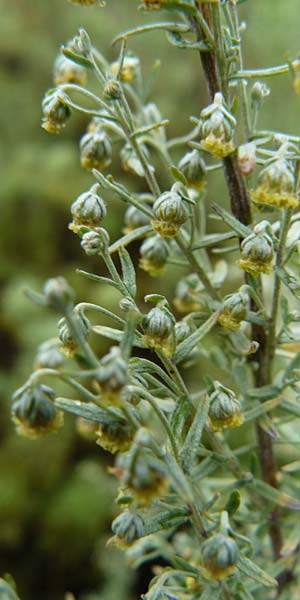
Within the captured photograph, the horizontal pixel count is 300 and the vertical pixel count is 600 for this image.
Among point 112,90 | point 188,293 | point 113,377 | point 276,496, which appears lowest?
point 276,496

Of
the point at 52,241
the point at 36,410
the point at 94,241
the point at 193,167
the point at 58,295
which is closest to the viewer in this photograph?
the point at 58,295

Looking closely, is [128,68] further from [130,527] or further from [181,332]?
[130,527]

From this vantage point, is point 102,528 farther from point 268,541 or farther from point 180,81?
point 180,81

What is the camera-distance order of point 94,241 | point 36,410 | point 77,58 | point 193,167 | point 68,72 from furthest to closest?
1. point 68,72
2. point 193,167
3. point 77,58
4. point 94,241
5. point 36,410

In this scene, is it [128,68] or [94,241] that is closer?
[94,241]

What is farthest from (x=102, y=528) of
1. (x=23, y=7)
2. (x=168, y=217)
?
(x=23, y=7)

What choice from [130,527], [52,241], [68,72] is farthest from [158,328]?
[52,241]

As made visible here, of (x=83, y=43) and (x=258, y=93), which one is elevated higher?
(x=83, y=43)

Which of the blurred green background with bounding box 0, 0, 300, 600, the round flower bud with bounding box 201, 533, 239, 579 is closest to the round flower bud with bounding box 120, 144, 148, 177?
the round flower bud with bounding box 201, 533, 239, 579
